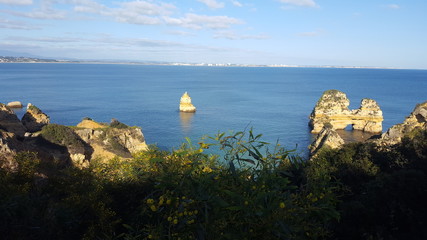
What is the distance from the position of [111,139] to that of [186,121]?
4319cm

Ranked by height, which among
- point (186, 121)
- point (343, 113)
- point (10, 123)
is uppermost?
point (10, 123)

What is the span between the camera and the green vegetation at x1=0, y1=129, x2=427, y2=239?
5152mm

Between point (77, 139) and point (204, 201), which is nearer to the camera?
point (204, 201)

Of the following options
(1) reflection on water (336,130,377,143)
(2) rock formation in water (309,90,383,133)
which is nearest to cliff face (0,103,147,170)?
(1) reflection on water (336,130,377,143)

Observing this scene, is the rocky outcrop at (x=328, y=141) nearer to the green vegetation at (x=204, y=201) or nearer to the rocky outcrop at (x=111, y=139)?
the rocky outcrop at (x=111, y=139)

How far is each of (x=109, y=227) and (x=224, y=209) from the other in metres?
3.97

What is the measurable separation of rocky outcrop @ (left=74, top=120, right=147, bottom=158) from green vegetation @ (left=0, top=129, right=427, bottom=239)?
79.2ft

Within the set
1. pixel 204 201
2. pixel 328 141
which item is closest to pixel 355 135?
pixel 328 141

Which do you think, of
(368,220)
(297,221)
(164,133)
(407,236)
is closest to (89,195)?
(297,221)

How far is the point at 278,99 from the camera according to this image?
126 meters

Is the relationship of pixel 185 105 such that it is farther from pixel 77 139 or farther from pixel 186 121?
pixel 77 139

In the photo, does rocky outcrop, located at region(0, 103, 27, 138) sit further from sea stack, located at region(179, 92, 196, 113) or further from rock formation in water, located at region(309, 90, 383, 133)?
rock formation in water, located at region(309, 90, 383, 133)

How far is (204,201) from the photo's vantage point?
529 centimetres

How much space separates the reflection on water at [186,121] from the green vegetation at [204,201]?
57754 mm
